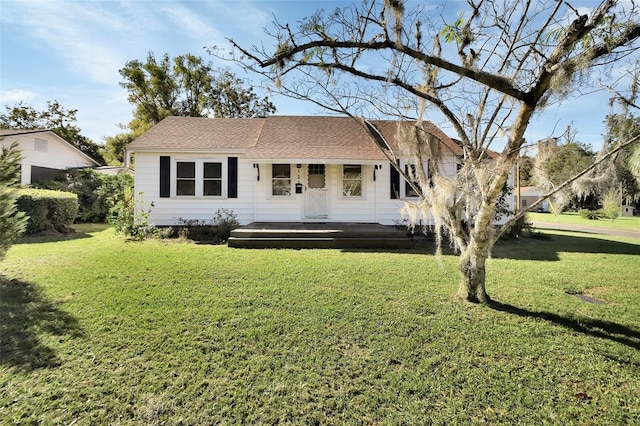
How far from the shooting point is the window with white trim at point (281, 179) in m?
12.0

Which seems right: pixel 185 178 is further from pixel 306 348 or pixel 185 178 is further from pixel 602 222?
pixel 602 222

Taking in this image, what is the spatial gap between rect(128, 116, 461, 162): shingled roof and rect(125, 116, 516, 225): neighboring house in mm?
40

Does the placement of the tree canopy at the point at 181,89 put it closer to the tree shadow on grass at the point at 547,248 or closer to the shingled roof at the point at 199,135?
the shingled roof at the point at 199,135

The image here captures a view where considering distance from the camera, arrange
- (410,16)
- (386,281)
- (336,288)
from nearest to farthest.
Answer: (410,16)
(336,288)
(386,281)

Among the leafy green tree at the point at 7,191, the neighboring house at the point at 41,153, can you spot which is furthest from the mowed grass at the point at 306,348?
the neighboring house at the point at 41,153

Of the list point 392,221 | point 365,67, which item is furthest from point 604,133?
point 392,221

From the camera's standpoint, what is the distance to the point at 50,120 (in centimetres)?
3316

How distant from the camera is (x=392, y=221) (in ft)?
40.2

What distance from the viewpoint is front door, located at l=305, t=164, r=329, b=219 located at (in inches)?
478

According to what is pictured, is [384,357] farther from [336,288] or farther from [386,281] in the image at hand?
[386,281]

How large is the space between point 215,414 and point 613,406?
11.1 ft

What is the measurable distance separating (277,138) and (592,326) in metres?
11.2

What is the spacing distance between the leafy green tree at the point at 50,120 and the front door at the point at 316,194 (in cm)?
3185

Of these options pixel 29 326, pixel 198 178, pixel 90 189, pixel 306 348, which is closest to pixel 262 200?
pixel 198 178
